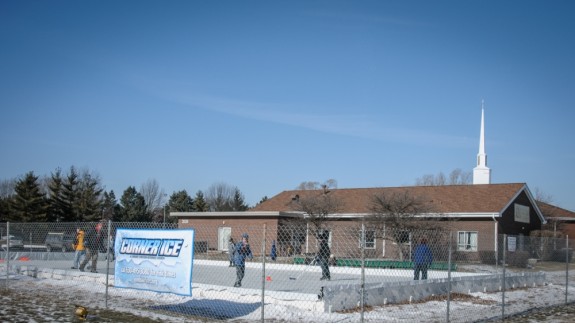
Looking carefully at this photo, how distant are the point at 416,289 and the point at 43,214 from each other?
161ft

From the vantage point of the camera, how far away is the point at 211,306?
12.7 metres

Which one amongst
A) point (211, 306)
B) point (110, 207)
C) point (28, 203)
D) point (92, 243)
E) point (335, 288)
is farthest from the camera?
point (110, 207)

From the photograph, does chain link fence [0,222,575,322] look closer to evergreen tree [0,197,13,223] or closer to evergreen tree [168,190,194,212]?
evergreen tree [0,197,13,223]

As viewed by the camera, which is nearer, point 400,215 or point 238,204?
point 400,215

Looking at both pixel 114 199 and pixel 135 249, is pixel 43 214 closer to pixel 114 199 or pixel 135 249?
pixel 114 199

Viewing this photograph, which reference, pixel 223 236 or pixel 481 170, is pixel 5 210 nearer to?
pixel 223 236

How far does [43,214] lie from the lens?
182ft

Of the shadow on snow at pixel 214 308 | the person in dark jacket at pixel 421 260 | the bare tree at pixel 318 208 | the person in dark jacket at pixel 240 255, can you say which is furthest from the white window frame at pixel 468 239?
the shadow on snow at pixel 214 308

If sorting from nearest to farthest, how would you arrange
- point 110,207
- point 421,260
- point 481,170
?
point 421,260 < point 481,170 < point 110,207

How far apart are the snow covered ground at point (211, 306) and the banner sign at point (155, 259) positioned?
0.64m

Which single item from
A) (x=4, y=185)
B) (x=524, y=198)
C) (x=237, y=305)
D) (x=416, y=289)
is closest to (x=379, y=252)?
(x=524, y=198)

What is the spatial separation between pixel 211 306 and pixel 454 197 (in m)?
30.2

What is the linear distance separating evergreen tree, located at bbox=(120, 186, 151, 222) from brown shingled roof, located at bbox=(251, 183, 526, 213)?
34.2 meters

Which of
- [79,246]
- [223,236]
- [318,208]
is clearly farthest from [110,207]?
[79,246]
